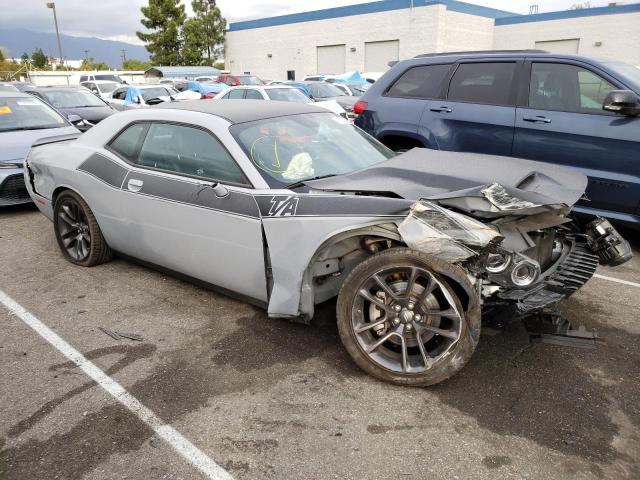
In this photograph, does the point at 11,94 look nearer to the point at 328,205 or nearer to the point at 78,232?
the point at 78,232

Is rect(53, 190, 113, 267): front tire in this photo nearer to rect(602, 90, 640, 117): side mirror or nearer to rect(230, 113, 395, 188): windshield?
rect(230, 113, 395, 188): windshield

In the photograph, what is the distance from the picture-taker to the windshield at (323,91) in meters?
17.8

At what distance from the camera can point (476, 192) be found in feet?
9.02

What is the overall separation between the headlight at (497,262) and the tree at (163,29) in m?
47.8

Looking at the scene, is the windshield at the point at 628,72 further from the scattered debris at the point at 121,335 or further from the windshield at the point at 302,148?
the scattered debris at the point at 121,335

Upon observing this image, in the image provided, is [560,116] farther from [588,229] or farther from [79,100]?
[79,100]

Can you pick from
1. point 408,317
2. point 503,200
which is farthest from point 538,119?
point 408,317

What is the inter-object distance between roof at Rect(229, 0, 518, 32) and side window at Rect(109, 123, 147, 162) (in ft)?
108

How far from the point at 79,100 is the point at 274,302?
11.4 meters

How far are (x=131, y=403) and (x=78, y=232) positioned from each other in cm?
252

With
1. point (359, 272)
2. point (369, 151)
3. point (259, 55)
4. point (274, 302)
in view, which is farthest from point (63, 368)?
point (259, 55)

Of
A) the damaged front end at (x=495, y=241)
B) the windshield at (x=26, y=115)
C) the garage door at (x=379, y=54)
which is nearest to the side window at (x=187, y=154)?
the damaged front end at (x=495, y=241)

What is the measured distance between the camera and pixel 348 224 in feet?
9.48

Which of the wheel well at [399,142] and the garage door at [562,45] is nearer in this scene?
the wheel well at [399,142]
